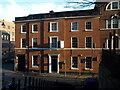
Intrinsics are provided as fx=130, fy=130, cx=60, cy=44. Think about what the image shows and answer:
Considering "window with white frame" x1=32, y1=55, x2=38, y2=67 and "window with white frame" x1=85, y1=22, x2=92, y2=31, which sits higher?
"window with white frame" x1=85, y1=22, x2=92, y2=31

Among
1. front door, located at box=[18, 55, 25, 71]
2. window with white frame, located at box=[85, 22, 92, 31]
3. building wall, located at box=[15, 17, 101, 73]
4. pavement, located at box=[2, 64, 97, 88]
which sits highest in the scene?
window with white frame, located at box=[85, 22, 92, 31]

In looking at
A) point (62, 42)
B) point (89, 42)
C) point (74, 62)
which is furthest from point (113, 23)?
point (74, 62)

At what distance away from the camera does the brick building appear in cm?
2391

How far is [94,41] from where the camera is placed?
23.9 m

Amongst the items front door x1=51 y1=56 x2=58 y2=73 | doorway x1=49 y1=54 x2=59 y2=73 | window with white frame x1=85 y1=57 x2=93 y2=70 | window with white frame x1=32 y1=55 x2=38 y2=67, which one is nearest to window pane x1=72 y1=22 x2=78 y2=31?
window with white frame x1=85 y1=57 x2=93 y2=70

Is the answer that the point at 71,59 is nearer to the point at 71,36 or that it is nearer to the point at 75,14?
the point at 71,36

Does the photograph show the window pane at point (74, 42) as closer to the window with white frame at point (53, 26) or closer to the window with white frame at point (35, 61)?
the window with white frame at point (53, 26)

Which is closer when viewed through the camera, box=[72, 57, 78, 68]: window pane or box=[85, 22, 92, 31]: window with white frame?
box=[85, 22, 92, 31]: window with white frame

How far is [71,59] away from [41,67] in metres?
6.42

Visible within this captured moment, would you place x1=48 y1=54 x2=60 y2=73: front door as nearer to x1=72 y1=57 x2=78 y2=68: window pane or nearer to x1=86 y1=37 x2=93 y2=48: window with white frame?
x1=72 y1=57 x2=78 y2=68: window pane

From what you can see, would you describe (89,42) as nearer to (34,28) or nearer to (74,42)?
(74,42)

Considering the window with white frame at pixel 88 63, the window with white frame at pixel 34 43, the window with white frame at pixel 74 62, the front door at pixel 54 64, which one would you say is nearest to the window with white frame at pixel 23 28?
the window with white frame at pixel 34 43

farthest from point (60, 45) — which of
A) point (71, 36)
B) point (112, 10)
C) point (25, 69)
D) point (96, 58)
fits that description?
point (112, 10)

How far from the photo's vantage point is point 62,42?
80.9 feet
